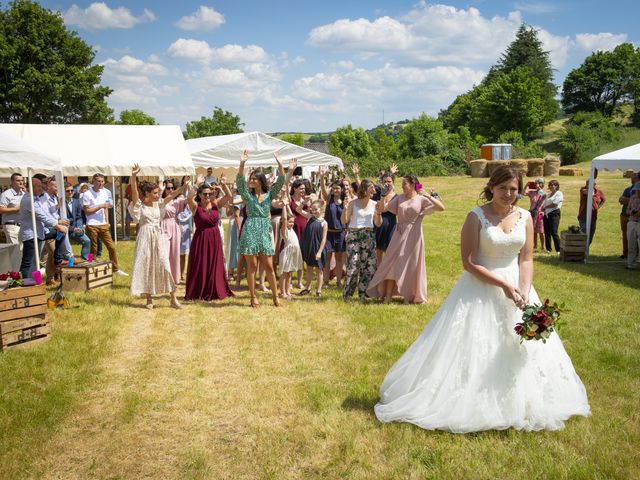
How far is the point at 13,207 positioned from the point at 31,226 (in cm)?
54

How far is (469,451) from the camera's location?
397 centimetres

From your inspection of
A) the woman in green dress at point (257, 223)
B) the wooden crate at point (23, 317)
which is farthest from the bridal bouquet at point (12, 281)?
the woman in green dress at point (257, 223)

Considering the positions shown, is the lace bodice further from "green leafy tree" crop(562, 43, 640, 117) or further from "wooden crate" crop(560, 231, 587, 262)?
"green leafy tree" crop(562, 43, 640, 117)

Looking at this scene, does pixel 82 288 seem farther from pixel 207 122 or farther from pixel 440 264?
pixel 207 122

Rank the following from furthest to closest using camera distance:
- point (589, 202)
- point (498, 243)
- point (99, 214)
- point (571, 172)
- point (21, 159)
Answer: point (571, 172), point (589, 202), point (99, 214), point (21, 159), point (498, 243)

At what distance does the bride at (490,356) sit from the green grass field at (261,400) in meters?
0.16

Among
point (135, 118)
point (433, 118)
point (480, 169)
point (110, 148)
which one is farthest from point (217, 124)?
point (110, 148)

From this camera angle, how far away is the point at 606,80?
2832 inches

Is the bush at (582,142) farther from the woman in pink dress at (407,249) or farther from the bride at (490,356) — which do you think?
the bride at (490,356)

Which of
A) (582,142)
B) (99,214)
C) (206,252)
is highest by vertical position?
(582,142)

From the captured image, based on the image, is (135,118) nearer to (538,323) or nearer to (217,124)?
(217,124)

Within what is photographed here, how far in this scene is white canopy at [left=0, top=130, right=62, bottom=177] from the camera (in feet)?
29.4

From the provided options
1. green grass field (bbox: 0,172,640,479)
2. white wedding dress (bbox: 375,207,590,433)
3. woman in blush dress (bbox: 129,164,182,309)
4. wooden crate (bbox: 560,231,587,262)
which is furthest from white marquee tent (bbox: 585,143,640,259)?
woman in blush dress (bbox: 129,164,182,309)

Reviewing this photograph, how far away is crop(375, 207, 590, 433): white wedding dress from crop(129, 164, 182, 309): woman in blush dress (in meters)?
4.92
